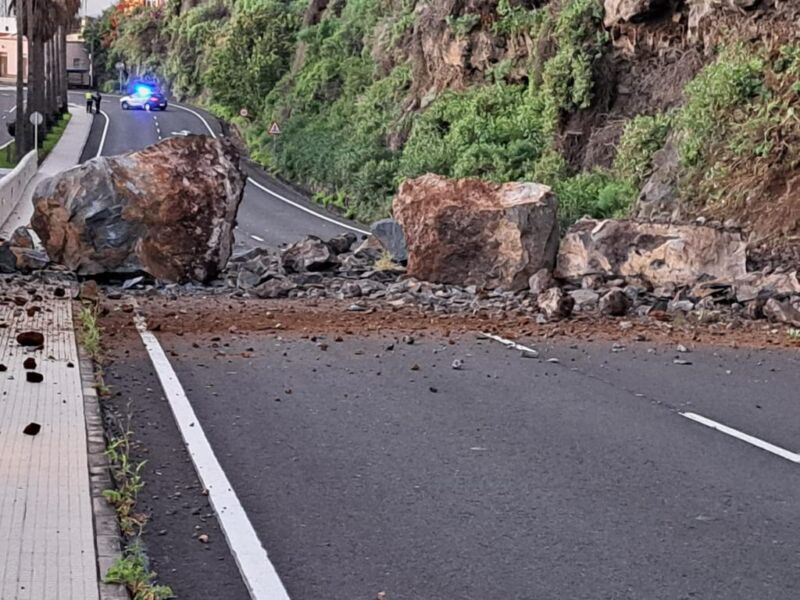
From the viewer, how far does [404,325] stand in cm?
1520

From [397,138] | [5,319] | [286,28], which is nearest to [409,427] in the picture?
[5,319]

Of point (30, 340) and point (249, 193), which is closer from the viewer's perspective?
point (30, 340)

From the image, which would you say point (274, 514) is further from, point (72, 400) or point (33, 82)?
point (33, 82)

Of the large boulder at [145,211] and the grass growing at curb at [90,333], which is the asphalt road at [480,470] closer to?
the grass growing at curb at [90,333]

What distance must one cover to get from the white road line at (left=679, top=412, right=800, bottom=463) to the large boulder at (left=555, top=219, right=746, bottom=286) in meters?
8.90

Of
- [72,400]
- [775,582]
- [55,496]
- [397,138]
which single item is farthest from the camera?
[397,138]

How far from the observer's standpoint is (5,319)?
13328mm

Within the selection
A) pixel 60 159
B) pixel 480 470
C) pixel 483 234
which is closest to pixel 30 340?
pixel 480 470

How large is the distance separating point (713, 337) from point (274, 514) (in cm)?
902

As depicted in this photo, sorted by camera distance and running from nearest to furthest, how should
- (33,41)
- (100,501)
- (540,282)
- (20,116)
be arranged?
(100,501), (540,282), (20,116), (33,41)

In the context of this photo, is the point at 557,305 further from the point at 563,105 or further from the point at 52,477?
the point at 563,105

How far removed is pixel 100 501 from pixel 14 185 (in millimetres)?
30119

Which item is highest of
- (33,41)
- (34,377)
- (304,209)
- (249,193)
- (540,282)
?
(34,377)

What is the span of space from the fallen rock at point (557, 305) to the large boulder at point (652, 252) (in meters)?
2.90
